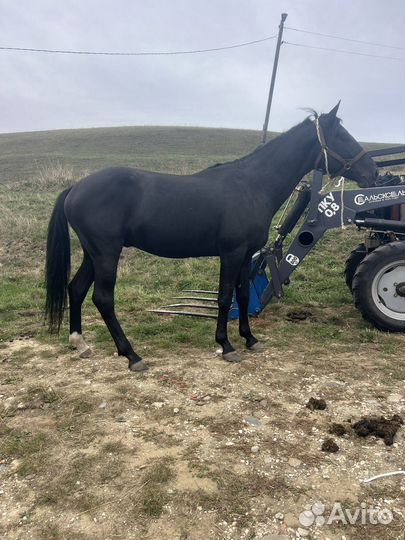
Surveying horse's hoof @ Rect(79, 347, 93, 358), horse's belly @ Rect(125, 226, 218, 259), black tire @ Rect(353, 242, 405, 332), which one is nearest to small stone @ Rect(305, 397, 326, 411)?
horse's belly @ Rect(125, 226, 218, 259)

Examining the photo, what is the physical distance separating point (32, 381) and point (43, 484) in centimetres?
170

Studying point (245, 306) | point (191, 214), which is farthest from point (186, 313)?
point (191, 214)

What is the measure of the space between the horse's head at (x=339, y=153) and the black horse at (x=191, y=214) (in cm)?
1

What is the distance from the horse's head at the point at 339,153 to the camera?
200 inches

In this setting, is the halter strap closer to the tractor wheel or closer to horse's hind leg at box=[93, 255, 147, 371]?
the tractor wheel

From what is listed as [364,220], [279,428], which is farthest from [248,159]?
[279,428]

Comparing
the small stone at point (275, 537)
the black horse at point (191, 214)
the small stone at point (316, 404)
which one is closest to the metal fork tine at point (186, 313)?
the black horse at point (191, 214)

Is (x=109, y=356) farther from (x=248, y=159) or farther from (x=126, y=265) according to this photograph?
(x=126, y=265)

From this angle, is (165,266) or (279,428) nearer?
(279,428)

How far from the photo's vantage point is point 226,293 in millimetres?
4844

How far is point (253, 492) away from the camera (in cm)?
256

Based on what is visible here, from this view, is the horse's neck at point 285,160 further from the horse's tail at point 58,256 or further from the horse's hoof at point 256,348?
the horse's tail at point 58,256

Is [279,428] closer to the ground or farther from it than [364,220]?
closer to the ground

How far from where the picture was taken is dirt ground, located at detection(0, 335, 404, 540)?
7.74 ft
